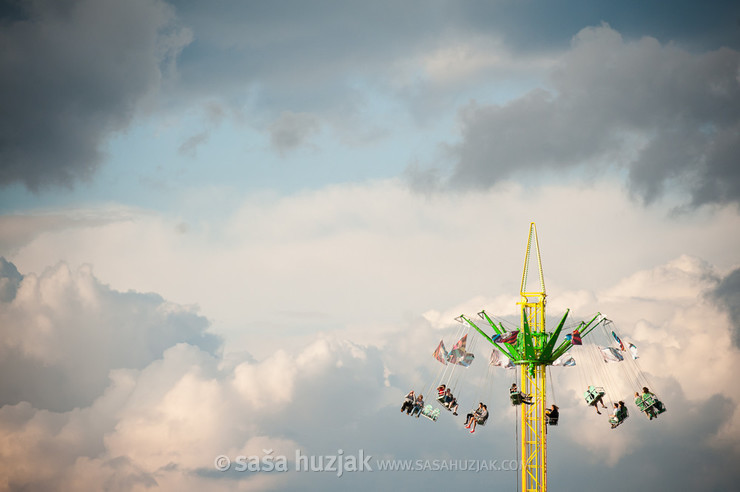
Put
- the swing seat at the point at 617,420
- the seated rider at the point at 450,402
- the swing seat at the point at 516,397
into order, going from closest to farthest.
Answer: the swing seat at the point at 516,397, the swing seat at the point at 617,420, the seated rider at the point at 450,402

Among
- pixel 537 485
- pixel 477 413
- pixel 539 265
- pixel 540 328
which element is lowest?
pixel 537 485

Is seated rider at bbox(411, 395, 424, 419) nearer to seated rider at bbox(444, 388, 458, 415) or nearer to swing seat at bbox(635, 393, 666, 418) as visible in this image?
seated rider at bbox(444, 388, 458, 415)

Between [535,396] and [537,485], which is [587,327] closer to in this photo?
[535,396]

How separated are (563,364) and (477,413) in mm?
7661

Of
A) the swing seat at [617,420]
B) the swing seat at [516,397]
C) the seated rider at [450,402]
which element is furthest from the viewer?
the seated rider at [450,402]

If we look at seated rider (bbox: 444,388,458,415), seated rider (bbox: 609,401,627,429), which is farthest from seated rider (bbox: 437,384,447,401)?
seated rider (bbox: 609,401,627,429)

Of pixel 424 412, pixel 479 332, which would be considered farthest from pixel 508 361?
pixel 424 412

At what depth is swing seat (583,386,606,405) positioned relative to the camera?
7019 cm

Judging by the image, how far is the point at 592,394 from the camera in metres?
70.6

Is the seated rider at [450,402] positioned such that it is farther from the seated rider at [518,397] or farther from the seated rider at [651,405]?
the seated rider at [651,405]

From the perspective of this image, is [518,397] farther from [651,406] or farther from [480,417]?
[651,406]

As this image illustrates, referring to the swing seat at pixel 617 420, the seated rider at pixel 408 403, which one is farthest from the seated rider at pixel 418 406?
the swing seat at pixel 617 420

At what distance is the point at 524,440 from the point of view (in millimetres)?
70250

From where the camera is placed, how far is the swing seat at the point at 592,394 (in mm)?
70188
